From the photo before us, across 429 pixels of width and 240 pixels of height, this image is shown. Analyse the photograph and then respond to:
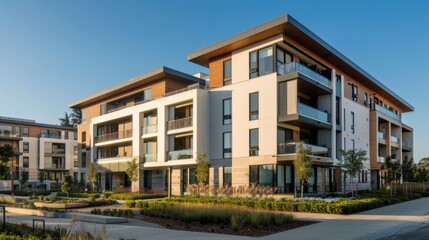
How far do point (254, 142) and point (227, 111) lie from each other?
426 cm

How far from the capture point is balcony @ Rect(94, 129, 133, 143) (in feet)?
152

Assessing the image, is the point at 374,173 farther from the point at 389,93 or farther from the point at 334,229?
the point at 334,229

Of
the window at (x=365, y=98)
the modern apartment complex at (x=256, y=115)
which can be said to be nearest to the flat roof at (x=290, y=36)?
the modern apartment complex at (x=256, y=115)

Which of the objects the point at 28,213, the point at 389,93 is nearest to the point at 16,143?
the point at 28,213

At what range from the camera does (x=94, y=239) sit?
368 inches

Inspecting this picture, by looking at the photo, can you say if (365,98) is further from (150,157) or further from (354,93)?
(150,157)

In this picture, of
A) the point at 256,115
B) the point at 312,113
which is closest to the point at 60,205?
the point at 256,115

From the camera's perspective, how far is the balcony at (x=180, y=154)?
3644cm

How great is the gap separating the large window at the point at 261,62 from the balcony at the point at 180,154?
8.92 metres

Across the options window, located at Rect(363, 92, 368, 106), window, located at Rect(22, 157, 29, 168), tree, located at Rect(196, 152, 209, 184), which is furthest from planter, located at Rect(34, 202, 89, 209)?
window, located at Rect(22, 157, 29, 168)

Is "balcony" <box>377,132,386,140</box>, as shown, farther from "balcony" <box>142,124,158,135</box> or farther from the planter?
the planter

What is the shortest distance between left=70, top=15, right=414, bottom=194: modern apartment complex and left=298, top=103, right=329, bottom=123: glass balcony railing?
9 centimetres

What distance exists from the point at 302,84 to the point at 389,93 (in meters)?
25.6

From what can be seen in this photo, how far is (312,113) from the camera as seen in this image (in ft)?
108
